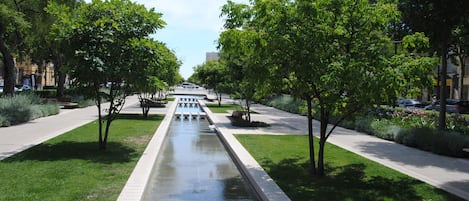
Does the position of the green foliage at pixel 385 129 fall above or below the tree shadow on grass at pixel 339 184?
above

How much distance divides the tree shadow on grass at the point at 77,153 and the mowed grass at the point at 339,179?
345cm

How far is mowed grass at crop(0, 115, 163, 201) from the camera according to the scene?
7149 millimetres

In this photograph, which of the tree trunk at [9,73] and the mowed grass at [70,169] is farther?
the tree trunk at [9,73]

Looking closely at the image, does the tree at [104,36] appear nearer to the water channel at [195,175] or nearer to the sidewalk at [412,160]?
the water channel at [195,175]

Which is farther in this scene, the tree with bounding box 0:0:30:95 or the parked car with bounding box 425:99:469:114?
the parked car with bounding box 425:99:469:114

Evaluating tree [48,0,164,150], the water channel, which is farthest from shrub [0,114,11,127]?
tree [48,0,164,150]

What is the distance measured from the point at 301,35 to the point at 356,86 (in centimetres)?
139

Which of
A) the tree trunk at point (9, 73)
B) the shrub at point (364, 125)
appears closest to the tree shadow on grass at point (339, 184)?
the shrub at point (364, 125)

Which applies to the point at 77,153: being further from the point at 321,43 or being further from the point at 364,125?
the point at 364,125

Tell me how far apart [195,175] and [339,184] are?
309 centimetres

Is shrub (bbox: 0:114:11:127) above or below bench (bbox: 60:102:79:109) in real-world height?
below

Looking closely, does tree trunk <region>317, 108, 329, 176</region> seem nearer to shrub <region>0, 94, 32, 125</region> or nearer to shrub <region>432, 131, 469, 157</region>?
shrub <region>432, 131, 469, 157</region>

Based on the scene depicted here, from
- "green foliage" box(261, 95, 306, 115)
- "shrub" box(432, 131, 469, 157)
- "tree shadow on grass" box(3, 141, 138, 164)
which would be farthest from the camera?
"green foliage" box(261, 95, 306, 115)

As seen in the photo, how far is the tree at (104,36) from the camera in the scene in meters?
10.7
